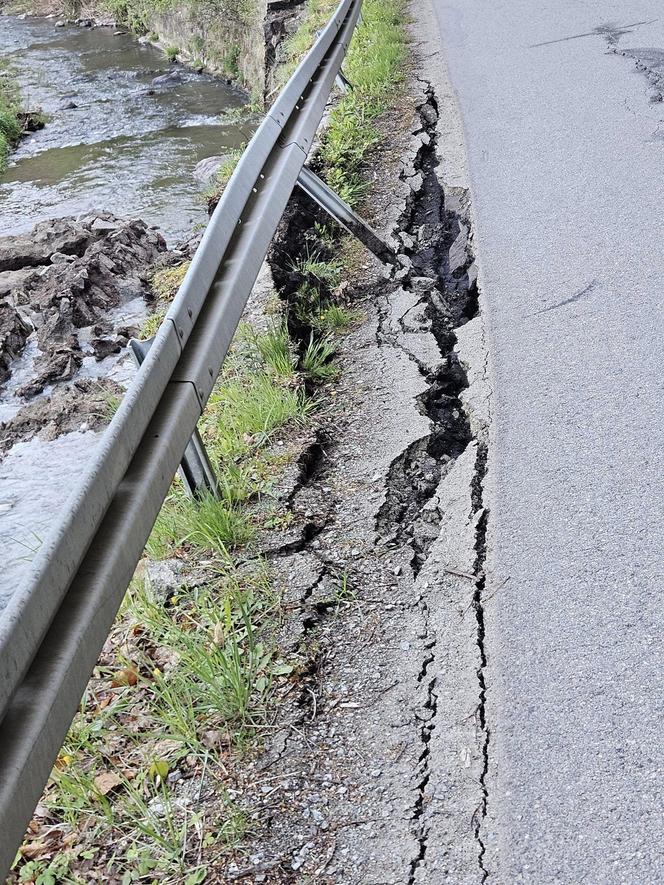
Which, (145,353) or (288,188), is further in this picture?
(288,188)

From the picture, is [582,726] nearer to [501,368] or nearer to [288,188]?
[501,368]

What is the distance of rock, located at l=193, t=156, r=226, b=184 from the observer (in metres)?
12.2

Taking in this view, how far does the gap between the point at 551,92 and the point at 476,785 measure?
6965mm

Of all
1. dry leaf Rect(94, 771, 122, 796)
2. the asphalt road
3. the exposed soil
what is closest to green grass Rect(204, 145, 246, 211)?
the asphalt road

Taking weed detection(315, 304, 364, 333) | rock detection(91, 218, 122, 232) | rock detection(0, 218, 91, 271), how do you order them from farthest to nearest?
rock detection(91, 218, 122, 232), rock detection(0, 218, 91, 271), weed detection(315, 304, 364, 333)

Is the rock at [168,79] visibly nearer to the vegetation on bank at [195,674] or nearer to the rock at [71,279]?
the rock at [71,279]

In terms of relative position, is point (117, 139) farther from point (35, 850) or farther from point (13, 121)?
point (35, 850)

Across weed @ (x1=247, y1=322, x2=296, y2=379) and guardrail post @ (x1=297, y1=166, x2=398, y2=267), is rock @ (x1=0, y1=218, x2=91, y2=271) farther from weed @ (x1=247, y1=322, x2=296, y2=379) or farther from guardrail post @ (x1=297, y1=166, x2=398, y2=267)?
weed @ (x1=247, y1=322, x2=296, y2=379)

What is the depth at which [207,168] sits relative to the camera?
1248 centimetres

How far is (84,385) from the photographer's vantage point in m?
7.19

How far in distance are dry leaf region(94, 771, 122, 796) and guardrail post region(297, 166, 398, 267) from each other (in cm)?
345

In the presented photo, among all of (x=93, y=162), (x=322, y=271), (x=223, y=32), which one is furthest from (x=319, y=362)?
(x=223, y=32)

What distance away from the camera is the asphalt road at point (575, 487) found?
2074mm

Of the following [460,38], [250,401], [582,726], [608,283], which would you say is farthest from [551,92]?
[582,726]
